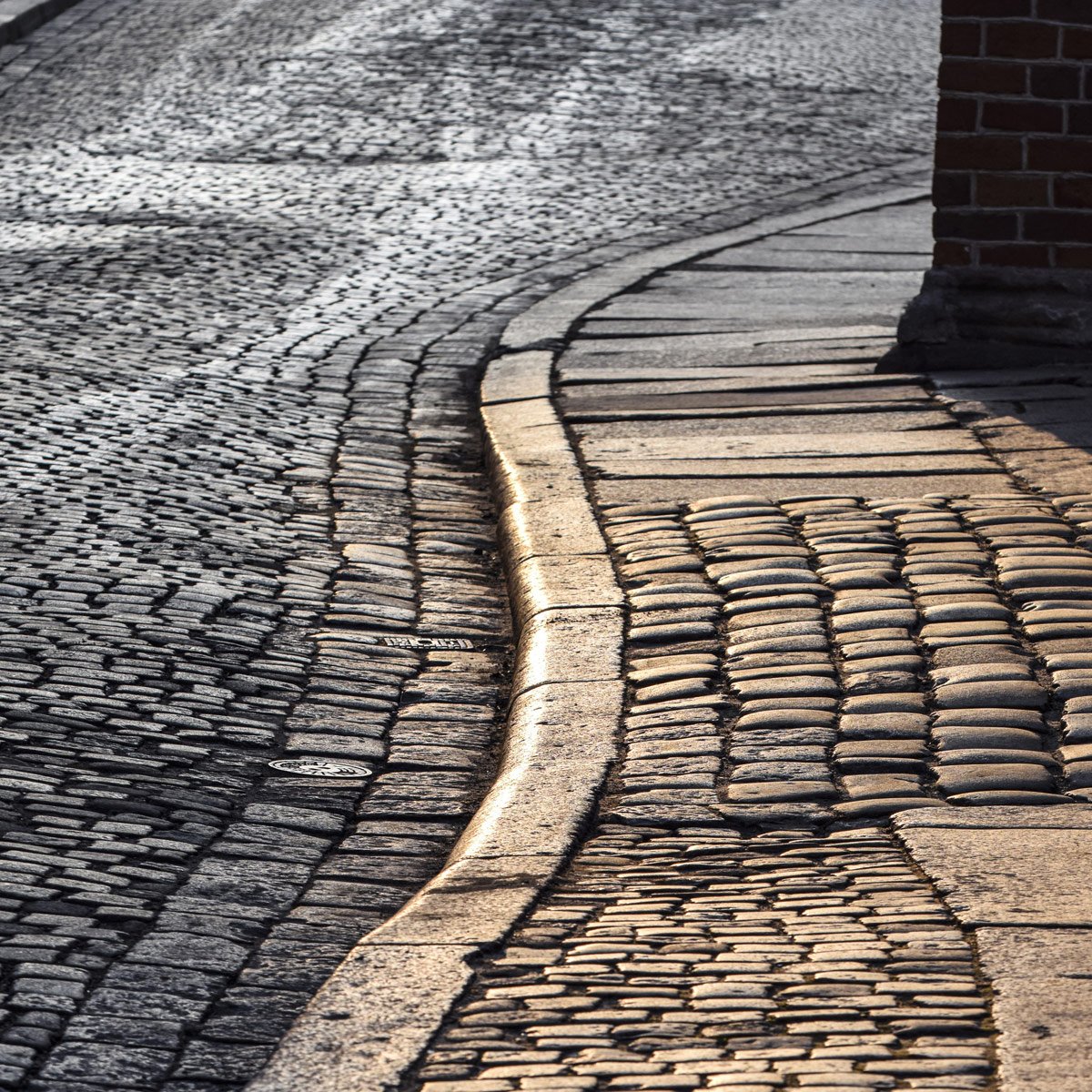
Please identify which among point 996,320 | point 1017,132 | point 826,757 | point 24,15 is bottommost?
point 826,757

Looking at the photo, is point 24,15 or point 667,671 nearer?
point 667,671

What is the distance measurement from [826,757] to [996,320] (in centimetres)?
365

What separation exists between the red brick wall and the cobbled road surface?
6.76 ft

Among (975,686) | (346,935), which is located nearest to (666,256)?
(975,686)

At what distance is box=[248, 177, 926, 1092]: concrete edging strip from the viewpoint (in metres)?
3.09

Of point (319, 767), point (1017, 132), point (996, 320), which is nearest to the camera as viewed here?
point (319, 767)

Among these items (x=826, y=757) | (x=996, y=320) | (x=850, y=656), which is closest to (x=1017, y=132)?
(x=996, y=320)

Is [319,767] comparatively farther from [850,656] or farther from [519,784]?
[850,656]

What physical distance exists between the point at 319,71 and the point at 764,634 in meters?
11.2

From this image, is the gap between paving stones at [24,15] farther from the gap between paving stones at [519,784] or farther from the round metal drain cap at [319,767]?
the round metal drain cap at [319,767]

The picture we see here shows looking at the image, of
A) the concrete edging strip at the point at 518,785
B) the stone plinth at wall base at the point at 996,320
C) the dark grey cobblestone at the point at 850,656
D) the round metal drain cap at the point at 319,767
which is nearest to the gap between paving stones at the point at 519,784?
the concrete edging strip at the point at 518,785

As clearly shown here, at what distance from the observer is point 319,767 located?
448 centimetres

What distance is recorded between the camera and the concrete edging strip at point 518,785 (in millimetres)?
Answer: 3090

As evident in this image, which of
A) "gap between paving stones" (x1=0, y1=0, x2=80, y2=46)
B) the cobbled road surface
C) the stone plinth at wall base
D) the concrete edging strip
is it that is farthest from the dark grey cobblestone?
"gap between paving stones" (x1=0, y1=0, x2=80, y2=46)
